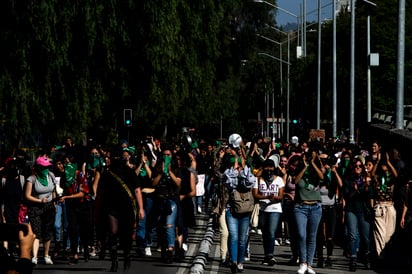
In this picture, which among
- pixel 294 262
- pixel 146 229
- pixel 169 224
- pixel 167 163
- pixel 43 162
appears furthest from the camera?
pixel 146 229

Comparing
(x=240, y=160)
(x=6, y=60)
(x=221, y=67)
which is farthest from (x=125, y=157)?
(x=221, y=67)

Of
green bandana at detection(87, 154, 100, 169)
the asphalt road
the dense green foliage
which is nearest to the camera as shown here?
the asphalt road

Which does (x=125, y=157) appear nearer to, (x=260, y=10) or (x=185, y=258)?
(x=185, y=258)

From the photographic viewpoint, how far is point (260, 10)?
86.7 m

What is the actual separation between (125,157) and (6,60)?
347 inches

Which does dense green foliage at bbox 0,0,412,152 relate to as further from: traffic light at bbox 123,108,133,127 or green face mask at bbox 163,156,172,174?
green face mask at bbox 163,156,172,174

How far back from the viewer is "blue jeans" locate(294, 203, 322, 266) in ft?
52.4

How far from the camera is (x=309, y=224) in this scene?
16.0 m

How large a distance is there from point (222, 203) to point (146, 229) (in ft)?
8.75

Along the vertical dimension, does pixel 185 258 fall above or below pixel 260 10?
below

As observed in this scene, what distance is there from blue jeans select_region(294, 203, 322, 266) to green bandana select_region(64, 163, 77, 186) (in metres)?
3.60

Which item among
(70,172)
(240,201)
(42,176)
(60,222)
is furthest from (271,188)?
(60,222)

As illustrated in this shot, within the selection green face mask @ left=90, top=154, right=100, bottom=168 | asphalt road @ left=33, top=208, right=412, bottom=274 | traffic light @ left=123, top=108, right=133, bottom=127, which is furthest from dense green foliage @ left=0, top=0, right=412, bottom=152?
asphalt road @ left=33, top=208, right=412, bottom=274

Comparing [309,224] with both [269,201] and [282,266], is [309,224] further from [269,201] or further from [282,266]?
[269,201]
